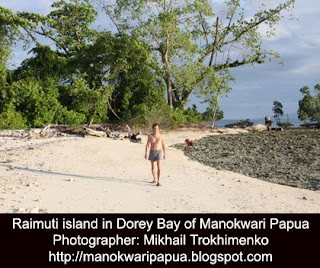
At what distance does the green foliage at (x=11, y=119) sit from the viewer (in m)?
25.6

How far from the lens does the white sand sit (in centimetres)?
938

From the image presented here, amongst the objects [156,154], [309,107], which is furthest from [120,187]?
[309,107]

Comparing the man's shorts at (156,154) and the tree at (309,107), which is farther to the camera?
the tree at (309,107)

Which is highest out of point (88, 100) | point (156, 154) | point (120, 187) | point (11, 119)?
point (88, 100)

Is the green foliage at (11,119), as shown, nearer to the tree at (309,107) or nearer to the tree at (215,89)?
the tree at (215,89)

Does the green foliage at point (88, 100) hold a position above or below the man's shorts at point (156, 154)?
above

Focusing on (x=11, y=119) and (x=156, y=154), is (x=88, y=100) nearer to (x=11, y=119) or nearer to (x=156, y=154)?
(x=11, y=119)

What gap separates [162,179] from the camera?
12.9m

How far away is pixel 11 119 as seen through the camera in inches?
1032

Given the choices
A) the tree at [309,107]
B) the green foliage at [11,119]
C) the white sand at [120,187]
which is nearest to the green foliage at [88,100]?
the green foliage at [11,119]

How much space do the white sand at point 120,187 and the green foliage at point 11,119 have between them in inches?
326

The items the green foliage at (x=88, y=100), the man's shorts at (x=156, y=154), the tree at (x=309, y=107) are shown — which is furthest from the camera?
the tree at (x=309, y=107)

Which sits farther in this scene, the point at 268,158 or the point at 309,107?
the point at 309,107

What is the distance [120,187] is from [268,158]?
413 inches
